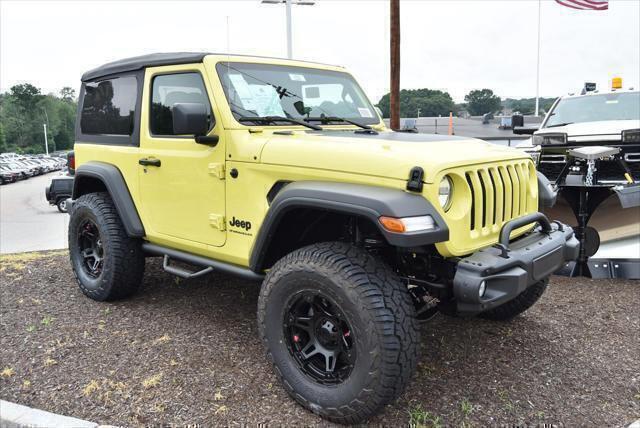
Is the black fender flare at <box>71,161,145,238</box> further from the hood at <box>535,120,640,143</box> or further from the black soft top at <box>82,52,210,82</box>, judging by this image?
the hood at <box>535,120,640,143</box>

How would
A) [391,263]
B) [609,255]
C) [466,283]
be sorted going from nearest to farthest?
1. [466,283]
2. [391,263]
3. [609,255]

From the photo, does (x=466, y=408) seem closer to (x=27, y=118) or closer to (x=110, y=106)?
(x=110, y=106)

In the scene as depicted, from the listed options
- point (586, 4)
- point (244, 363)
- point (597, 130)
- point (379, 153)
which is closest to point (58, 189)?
point (244, 363)

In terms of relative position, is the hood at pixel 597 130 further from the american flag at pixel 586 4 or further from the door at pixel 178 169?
the american flag at pixel 586 4

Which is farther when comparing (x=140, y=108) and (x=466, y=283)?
(x=140, y=108)

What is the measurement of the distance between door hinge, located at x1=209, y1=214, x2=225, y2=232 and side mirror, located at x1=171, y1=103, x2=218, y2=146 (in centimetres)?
48

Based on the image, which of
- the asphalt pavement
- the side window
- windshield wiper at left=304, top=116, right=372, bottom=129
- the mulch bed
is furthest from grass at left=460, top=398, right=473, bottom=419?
the asphalt pavement

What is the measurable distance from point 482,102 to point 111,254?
134ft

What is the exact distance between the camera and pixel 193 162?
366 cm

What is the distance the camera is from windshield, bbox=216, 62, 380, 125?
3.65 meters

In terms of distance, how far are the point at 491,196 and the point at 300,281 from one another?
113 centimetres

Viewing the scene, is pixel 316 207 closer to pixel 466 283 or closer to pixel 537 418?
pixel 466 283

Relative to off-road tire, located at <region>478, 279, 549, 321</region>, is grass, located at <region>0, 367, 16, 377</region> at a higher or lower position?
lower

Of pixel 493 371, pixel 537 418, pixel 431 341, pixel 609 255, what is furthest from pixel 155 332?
pixel 609 255
